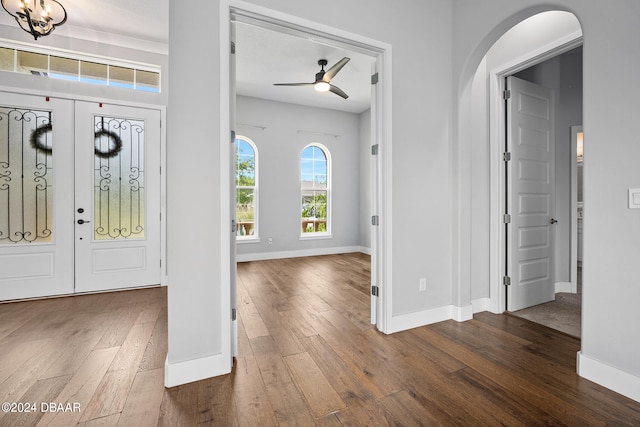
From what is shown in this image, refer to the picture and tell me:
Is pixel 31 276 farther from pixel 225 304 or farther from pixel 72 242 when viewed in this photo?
pixel 225 304

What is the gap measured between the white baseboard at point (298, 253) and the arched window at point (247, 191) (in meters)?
0.41

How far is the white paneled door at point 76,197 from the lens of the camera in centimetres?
334

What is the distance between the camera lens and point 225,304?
193cm

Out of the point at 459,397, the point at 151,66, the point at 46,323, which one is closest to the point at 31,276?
the point at 46,323

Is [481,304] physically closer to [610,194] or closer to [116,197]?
[610,194]

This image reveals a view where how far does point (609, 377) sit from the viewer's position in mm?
1751

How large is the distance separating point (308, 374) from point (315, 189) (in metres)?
4.92

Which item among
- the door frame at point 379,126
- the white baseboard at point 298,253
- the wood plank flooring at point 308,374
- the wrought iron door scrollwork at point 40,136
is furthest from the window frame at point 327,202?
the wrought iron door scrollwork at point 40,136

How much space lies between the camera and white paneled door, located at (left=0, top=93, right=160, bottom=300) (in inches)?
132

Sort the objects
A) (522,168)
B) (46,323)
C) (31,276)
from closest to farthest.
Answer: (46,323)
(522,168)
(31,276)

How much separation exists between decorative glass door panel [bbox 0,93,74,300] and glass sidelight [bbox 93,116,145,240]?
287 millimetres

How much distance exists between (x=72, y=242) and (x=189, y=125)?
3.02m

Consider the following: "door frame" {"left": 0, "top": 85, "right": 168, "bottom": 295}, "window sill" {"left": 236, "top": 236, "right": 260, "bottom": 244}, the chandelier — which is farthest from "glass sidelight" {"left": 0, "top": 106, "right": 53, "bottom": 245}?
"window sill" {"left": 236, "top": 236, "right": 260, "bottom": 244}

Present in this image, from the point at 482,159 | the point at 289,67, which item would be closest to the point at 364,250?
the point at 482,159
